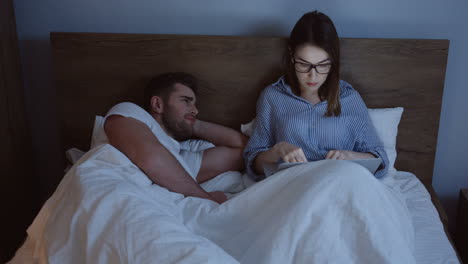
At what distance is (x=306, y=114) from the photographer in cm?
170

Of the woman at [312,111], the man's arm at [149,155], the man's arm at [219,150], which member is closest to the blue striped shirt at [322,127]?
the woman at [312,111]

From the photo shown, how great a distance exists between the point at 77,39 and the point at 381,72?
1258mm

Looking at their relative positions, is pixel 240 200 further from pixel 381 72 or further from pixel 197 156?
pixel 381 72

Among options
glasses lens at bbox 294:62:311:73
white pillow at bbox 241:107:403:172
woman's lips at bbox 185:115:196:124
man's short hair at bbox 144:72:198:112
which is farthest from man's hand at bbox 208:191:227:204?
white pillow at bbox 241:107:403:172

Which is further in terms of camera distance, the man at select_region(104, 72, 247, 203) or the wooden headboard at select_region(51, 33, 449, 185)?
the wooden headboard at select_region(51, 33, 449, 185)

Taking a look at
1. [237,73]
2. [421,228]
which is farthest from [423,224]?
[237,73]

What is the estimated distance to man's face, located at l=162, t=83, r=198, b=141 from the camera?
69.6 inches

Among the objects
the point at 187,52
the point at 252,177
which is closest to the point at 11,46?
the point at 187,52

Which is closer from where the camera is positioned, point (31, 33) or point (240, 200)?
point (240, 200)

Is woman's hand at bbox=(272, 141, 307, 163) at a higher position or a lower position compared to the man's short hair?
lower

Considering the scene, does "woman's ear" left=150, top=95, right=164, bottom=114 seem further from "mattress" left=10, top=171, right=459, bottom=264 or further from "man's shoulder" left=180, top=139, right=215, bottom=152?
"mattress" left=10, top=171, right=459, bottom=264

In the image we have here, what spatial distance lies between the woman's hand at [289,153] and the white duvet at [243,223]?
169 millimetres

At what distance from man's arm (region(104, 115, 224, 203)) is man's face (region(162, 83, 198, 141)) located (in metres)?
0.21

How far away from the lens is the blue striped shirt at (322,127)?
168cm
